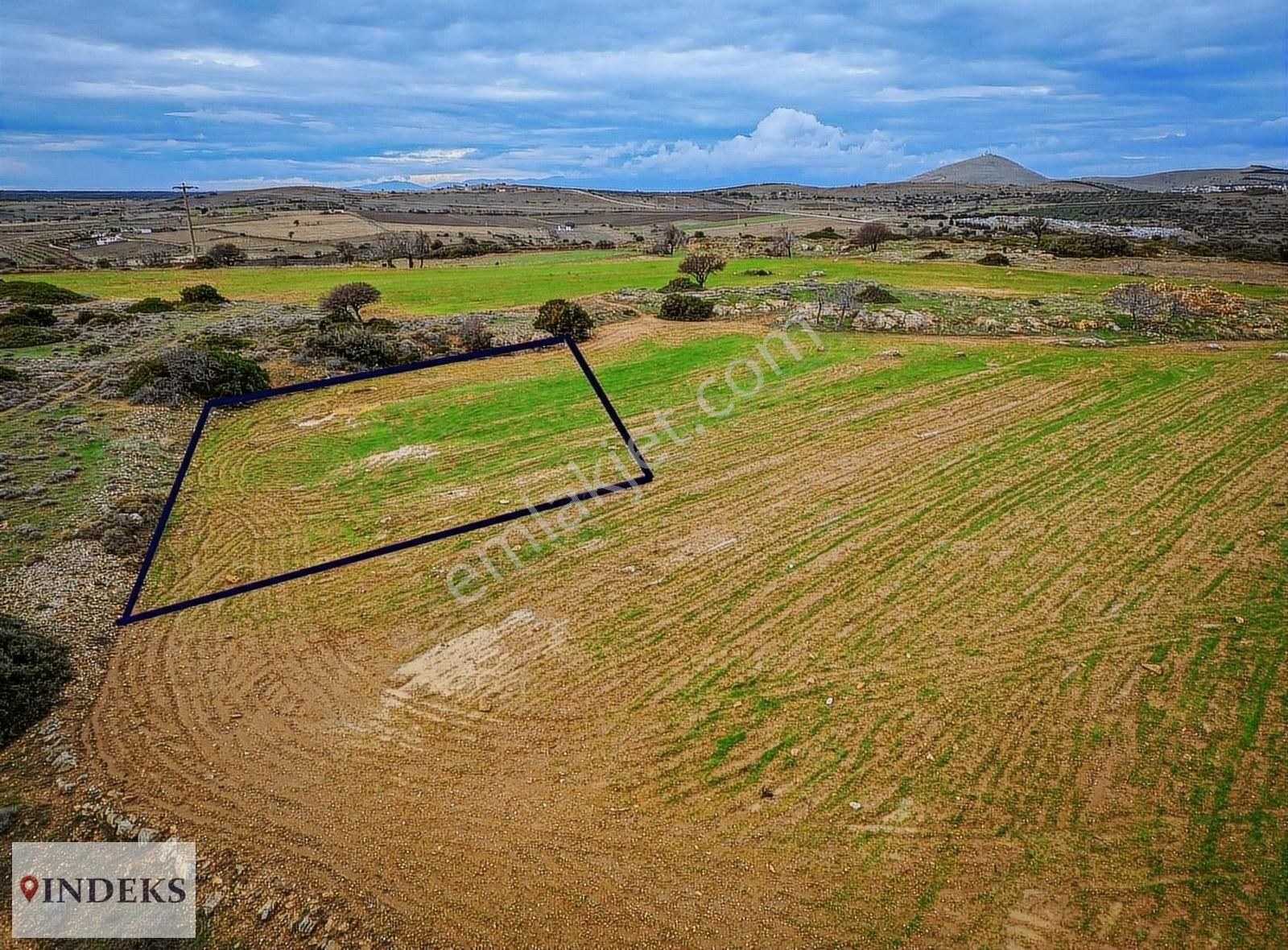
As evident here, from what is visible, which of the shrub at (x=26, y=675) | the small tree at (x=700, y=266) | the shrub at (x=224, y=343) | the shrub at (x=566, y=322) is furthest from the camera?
the small tree at (x=700, y=266)

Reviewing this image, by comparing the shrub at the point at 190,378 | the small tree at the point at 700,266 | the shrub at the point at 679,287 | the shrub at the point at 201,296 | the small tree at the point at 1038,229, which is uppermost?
the small tree at the point at 1038,229

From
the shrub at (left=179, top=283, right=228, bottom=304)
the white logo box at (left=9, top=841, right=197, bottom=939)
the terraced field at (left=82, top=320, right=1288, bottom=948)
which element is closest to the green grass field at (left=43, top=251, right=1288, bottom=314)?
the shrub at (left=179, top=283, right=228, bottom=304)

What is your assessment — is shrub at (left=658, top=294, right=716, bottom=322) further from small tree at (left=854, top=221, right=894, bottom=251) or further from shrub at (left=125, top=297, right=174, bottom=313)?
small tree at (left=854, top=221, right=894, bottom=251)

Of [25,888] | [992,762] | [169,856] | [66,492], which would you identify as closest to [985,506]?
[992,762]

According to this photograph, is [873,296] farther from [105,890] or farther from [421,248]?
[421,248]

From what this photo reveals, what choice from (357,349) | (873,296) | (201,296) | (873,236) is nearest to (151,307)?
(201,296)

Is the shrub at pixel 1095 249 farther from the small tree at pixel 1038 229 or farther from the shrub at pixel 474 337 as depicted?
the shrub at pixel 474 337

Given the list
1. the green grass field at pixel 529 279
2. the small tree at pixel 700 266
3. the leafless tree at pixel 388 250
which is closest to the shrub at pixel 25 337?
the green grass field at pixel 529 279
